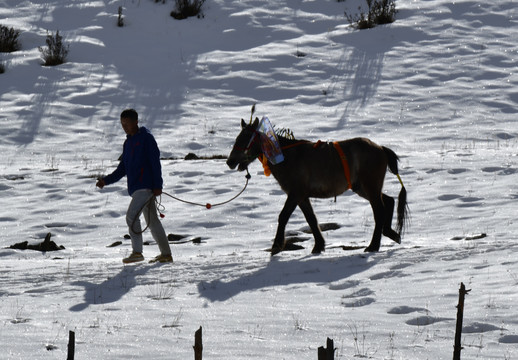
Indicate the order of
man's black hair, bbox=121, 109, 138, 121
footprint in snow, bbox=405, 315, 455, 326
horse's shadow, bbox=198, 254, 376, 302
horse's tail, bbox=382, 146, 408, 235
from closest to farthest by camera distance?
footprint in snow, bbox=405, 315, 455, 326 → horse's shadow, bbox=198, 254, 376, 302 → man's black hair, bbox=121, 109, 138, 121 → horse's tail, bbox=382, 146, 408, 235

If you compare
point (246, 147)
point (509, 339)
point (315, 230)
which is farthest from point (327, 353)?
point (246, 147)

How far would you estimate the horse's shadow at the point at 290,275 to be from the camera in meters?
7.41

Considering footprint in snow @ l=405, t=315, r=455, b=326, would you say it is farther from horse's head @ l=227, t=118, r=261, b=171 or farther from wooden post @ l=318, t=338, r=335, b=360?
horse's head @ l=227, t=118, r=261, b=171

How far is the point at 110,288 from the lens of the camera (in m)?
7.52

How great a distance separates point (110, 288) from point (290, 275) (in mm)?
1667

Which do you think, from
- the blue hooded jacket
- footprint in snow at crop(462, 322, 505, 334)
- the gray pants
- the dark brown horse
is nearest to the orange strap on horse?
the dark brown horse

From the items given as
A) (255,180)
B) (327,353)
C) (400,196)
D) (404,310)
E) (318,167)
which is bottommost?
(255,180)

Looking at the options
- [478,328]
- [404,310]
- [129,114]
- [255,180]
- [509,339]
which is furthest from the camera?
[255,180]

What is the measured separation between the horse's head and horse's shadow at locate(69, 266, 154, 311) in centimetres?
162

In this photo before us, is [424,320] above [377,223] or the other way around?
above

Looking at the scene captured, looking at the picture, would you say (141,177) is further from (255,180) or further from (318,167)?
(255,180)

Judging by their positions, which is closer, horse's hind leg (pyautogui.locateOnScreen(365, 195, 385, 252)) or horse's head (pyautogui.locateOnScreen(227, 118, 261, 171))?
horse's hind leg (pyautogui.locateOnScreen(365, 195, 385, 252))

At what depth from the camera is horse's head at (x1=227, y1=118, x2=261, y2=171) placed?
9.32m

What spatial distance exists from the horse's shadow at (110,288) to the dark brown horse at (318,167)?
177 centimetres
